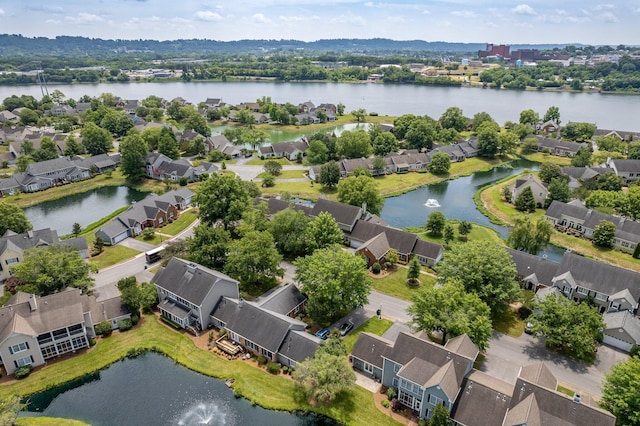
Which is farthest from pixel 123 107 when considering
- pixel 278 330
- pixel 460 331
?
pixel 460 331

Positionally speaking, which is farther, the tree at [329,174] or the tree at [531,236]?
the tree at [329,174]

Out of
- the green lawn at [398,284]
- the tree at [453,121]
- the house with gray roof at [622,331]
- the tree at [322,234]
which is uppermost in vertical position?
the tree at [453,121]

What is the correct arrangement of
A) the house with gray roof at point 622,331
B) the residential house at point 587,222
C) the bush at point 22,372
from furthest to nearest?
the residential house at point 587,222
the house with gray roof at point 622,331
the bush at point 22,372

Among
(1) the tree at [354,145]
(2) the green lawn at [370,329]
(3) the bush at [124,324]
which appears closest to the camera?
(2) the green lawn at [370,329]

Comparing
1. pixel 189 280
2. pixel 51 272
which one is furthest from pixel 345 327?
pixel 51 272

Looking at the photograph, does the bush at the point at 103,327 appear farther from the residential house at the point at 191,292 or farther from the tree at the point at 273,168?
the tree at the point at 273,168

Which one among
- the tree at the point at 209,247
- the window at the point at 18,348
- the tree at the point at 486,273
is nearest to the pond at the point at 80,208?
the tree at the point at 209,247

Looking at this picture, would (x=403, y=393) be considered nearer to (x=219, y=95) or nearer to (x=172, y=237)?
(x=172, y=237)
